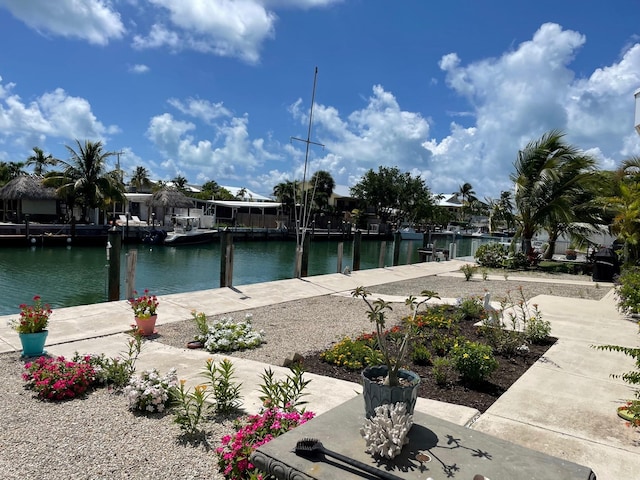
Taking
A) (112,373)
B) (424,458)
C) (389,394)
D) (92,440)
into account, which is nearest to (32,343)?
(112,373)

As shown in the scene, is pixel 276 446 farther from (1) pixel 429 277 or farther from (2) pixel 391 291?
(1) pixel 429 277

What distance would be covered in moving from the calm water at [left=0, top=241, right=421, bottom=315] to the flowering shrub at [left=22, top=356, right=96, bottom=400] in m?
11.1

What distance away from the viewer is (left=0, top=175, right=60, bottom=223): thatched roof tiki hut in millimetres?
37156

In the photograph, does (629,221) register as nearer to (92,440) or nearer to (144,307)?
(144,307)

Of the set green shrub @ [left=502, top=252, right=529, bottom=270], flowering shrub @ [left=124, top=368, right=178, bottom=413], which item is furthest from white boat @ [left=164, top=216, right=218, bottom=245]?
flowering shrub @ [left=124, top=368, right=178, bottom=413]

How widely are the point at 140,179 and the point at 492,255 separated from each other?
61650mm

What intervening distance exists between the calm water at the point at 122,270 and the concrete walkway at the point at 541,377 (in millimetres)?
7566

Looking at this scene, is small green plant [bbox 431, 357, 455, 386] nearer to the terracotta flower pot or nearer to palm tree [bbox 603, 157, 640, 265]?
the terracotta flower pot

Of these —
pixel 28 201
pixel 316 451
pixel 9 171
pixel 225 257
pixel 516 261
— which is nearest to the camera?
pixel 316 451

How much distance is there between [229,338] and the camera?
7012 millimetres

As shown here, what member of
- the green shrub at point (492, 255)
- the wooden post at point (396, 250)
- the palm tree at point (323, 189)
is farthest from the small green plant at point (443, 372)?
the palm tree at point (323, 189)

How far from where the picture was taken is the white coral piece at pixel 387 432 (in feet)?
8.53

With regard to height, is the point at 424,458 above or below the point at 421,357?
above

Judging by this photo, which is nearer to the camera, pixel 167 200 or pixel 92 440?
pixel 92 440
